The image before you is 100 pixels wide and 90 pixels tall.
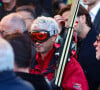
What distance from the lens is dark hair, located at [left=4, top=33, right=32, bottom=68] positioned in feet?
10.2

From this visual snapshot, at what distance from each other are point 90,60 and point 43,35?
690 millimetres

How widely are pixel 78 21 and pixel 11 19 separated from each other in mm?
843

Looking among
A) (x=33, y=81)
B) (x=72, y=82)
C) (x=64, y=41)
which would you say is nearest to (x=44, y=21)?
(x=64, y=41)

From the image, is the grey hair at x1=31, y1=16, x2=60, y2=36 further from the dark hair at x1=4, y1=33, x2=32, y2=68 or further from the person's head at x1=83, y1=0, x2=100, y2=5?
the person's head at x1=83, y1=0, x2=100, y2=5

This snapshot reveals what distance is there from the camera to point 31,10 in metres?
6.18

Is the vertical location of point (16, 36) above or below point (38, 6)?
above

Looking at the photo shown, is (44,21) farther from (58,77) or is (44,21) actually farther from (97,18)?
(97,18)

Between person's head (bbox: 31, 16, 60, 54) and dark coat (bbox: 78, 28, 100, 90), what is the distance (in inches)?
20.1

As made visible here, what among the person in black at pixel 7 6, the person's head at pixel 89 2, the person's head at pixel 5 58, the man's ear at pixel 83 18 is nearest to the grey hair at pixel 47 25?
the man's ear at pixel 83 18

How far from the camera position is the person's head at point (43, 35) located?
4332mm

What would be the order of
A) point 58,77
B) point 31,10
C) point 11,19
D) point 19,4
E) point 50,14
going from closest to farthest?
point 58,77
point 11,19
point 31,10
point 19,4
point 50,14

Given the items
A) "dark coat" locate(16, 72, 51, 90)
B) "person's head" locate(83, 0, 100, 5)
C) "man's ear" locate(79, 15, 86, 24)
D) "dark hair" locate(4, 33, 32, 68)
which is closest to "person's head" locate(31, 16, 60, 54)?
"man's ear" locate(79, 15, 86, 24)

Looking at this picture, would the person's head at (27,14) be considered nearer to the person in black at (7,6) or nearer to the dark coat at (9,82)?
the person in black at (7,6)

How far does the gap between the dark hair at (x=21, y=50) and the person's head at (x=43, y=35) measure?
914 mm
